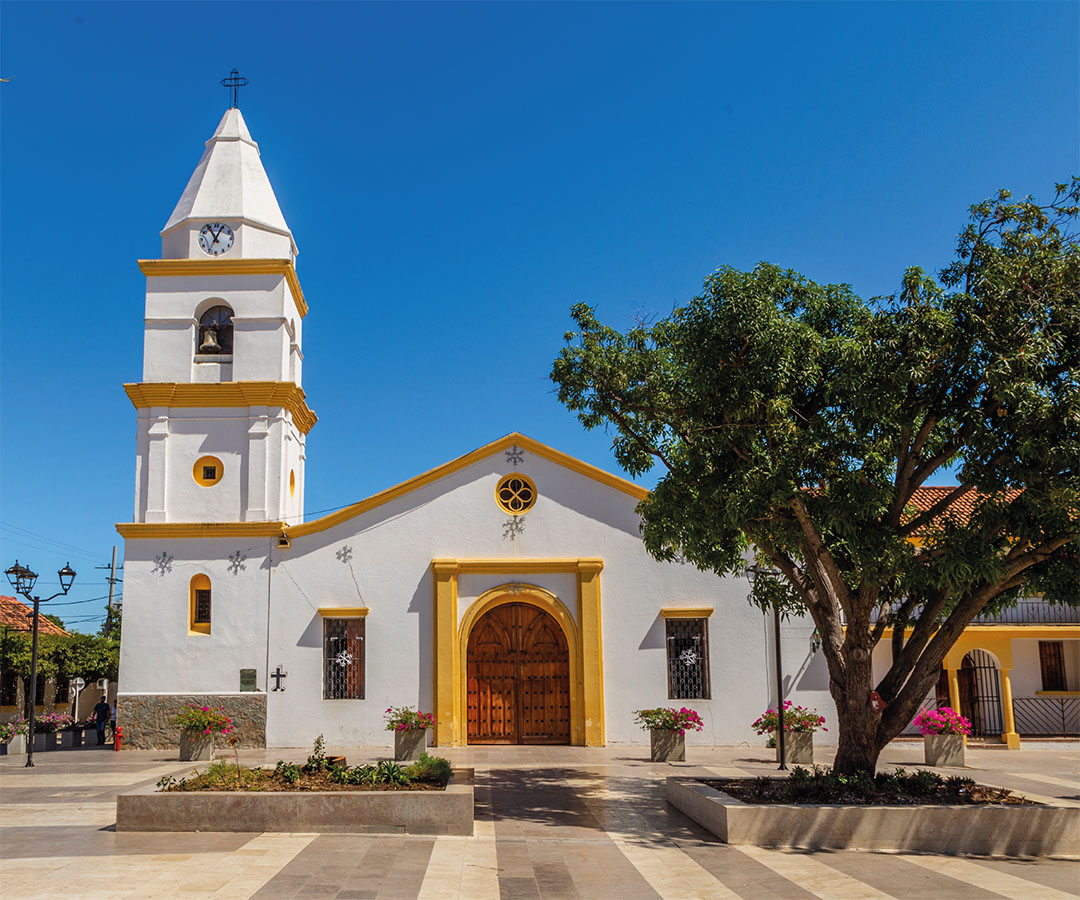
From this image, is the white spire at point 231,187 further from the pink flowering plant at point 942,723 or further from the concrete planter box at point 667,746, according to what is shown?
the pink flowering plant at point 942,723

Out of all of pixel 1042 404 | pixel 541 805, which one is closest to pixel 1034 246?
pixel 1042 404

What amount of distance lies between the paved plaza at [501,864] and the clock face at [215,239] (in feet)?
44.2

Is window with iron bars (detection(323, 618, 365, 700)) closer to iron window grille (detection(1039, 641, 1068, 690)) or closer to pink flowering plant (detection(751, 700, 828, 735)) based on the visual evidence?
pink flowering plant (detection(751, 700, 828, 735))

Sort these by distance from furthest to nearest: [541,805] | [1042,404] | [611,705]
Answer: [611,705]
[541,805]
[1042,404]

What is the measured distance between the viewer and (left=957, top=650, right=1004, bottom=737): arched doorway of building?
2442 centimetres

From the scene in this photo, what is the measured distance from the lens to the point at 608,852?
403 inches

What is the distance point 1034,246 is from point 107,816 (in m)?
12.9

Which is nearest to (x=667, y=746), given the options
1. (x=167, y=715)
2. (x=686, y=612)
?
(x=686, y=612)

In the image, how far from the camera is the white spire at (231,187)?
23.7 metres

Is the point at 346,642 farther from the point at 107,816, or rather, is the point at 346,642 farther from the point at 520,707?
the point at 107,816

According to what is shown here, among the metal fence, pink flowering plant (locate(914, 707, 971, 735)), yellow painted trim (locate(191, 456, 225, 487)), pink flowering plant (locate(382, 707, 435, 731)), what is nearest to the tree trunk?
pink flowering plant (locate(914, 707, 971, 735))

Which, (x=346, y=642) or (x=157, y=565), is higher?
(x=157, y=565)

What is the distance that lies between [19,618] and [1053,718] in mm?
33558

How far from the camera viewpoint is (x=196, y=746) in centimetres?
1909
